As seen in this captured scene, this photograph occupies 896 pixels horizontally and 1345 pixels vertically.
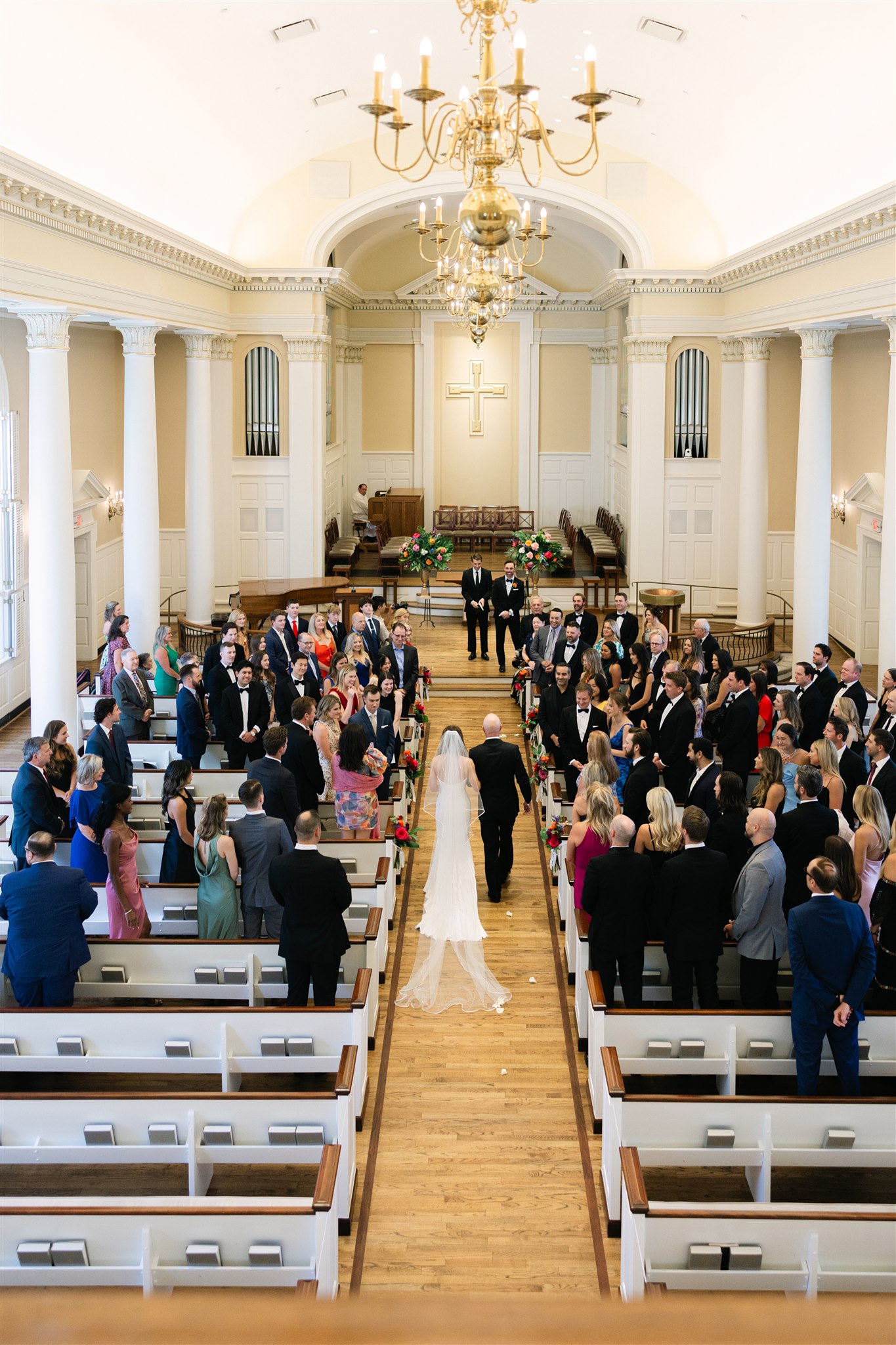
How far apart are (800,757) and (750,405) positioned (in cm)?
1350

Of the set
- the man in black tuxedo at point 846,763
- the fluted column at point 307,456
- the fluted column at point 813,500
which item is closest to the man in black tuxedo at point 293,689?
the man in black tuxedo at point 846,763

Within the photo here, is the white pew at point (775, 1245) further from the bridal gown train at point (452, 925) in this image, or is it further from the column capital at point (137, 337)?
the column capital at point (137, 337)

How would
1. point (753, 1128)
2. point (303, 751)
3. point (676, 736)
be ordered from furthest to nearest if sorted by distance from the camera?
point (676, 736) < point (303, 751) < point (753, 1128)

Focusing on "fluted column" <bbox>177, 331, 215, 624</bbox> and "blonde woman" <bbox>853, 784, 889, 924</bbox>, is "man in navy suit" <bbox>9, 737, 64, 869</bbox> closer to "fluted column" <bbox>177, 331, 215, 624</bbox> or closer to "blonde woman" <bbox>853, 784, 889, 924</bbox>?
"blonde woman" <bbox>853, 784, 889, 924</bbox>

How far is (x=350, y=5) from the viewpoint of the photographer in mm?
15930

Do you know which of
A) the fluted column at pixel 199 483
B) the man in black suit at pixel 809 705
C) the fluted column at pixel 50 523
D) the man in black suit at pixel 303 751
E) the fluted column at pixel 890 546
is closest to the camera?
the man in black suit at pixel 303 751

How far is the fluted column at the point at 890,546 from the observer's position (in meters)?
14.2

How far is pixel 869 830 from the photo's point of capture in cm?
730

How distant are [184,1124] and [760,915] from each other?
3.58 m

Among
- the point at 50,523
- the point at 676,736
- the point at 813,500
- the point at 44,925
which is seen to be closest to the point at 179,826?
the point at 44,925

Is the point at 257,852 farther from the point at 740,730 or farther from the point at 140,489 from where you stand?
the point at 140,489

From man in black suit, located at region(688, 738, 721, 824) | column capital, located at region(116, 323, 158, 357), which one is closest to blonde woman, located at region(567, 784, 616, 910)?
man in black suit, located at region(688, 738, 721, 824)

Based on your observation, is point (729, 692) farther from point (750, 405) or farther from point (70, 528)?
point (750, 405)

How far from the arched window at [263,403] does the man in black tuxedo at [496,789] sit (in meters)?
14.4
